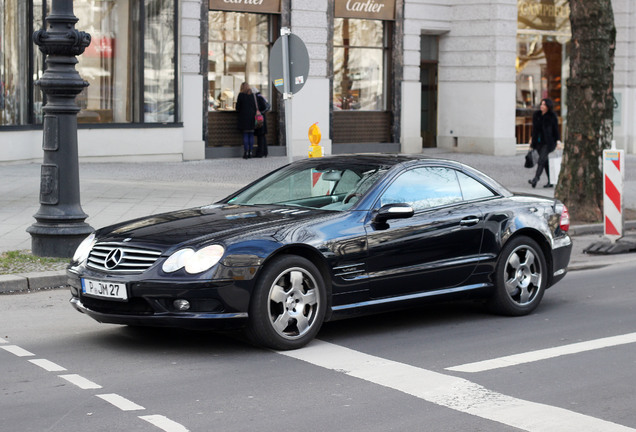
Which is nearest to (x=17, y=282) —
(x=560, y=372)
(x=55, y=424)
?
(x=55, y=424)

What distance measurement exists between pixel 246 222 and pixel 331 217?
0.62 meters

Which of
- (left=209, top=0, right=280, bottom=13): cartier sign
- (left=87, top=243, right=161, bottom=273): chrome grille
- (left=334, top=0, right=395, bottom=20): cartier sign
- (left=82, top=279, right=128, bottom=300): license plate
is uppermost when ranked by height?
(left=334, top=0, right=395, bottom=20): cartier sign

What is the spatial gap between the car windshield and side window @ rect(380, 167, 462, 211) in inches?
6.8

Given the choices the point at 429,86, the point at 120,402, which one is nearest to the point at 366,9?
the point at 429,86

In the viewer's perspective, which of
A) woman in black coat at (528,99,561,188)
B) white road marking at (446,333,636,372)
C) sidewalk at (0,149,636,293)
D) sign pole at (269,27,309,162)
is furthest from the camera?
woman in black coat at (528,99,561,188)

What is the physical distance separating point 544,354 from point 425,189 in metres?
1.75

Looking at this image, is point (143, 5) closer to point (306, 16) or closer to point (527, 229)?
point (306, 16)

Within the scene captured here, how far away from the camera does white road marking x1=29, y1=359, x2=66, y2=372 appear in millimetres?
6832

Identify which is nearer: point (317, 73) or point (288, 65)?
point (288, 65)

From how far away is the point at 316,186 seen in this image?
28.1 ft

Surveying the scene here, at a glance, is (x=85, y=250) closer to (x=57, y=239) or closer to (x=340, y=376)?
(x=340, y=376)

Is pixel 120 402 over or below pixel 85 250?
below

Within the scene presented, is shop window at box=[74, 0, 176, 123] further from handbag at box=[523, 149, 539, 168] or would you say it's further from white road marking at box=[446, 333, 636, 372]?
white road marking at box=[446, 333, 636, 372]

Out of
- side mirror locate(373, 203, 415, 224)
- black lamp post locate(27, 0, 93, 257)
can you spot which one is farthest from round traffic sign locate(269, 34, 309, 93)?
side mirror locate(373, 203, 415, 224)
